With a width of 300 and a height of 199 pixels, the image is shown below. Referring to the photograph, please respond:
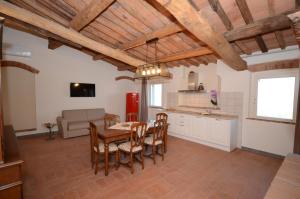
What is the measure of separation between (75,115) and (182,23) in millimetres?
4701

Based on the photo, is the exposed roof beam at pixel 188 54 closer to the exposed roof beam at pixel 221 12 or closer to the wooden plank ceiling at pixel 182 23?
the wooden plank ceiling at pixel 182 23

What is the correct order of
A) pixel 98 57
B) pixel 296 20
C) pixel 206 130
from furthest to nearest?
pixel 98 57, pixel 206 130, pixel 296 20

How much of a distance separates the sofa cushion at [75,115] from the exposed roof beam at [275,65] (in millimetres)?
5316

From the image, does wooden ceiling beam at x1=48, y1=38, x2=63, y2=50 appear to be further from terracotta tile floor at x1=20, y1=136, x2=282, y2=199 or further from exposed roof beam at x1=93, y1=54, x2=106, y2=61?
terracotta tile floor at x1=20, y1=136, x2=282, y2=199

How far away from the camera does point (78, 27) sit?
11.2 ft

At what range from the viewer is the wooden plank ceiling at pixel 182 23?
2109 millimetres

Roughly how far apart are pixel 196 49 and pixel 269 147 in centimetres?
287

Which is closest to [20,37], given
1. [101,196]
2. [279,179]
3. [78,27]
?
[78,27]

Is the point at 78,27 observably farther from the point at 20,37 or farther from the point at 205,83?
the point at 205,83

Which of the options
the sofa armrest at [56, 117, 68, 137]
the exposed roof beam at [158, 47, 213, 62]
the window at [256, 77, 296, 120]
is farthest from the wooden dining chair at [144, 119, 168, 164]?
the sofa armrest at [56, 117, 68, 137]

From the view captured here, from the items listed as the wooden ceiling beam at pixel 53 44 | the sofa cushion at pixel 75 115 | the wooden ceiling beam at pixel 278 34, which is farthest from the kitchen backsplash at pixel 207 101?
the wooden ceiling beam at pixel 53 44

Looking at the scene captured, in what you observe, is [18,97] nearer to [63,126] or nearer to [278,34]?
[63,126]

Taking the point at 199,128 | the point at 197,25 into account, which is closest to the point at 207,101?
the point at 199,128

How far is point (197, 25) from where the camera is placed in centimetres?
205
